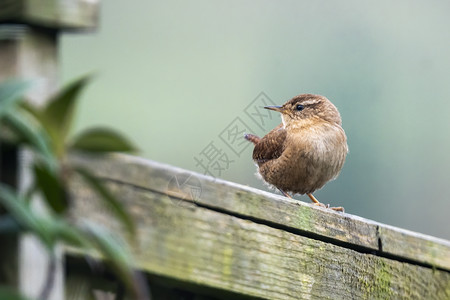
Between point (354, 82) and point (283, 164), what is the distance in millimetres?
3659

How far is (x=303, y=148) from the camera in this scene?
168 inches

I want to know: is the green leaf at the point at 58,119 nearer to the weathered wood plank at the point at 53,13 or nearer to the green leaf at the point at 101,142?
the green leaf at the point at 101,142

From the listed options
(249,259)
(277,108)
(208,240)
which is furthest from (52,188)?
(277,108)

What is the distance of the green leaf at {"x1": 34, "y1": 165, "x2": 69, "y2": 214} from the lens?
100 cm

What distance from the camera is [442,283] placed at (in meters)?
2.17

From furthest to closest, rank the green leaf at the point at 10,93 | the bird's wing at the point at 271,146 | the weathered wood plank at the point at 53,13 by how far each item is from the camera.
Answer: the bird's wing at the point at 271,146 < the weathered wood plank at the point at 53,13 < the green leaf at the point at 10,93

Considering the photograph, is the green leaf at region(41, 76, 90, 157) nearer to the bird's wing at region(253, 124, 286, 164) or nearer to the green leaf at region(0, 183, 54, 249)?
the green leaf at region(0, 183, 54, 249)

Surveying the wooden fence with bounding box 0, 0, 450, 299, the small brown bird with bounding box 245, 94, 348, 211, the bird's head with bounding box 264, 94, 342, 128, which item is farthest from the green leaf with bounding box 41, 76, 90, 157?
the bird's head with bounding box 264, 94, 342, 128

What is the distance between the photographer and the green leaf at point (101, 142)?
0.98m

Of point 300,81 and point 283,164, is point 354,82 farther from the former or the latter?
point 283,164

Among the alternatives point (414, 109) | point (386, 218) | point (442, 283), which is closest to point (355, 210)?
point (386, 218)

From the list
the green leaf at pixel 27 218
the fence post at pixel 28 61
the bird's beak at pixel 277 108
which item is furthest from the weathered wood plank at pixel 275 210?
the bird's beak at pixel 277 108

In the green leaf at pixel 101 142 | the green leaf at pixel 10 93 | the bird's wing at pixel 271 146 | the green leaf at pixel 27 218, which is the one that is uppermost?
the green leaf at pixel 10 93

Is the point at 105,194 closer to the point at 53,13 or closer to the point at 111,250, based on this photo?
the point at 111,250
